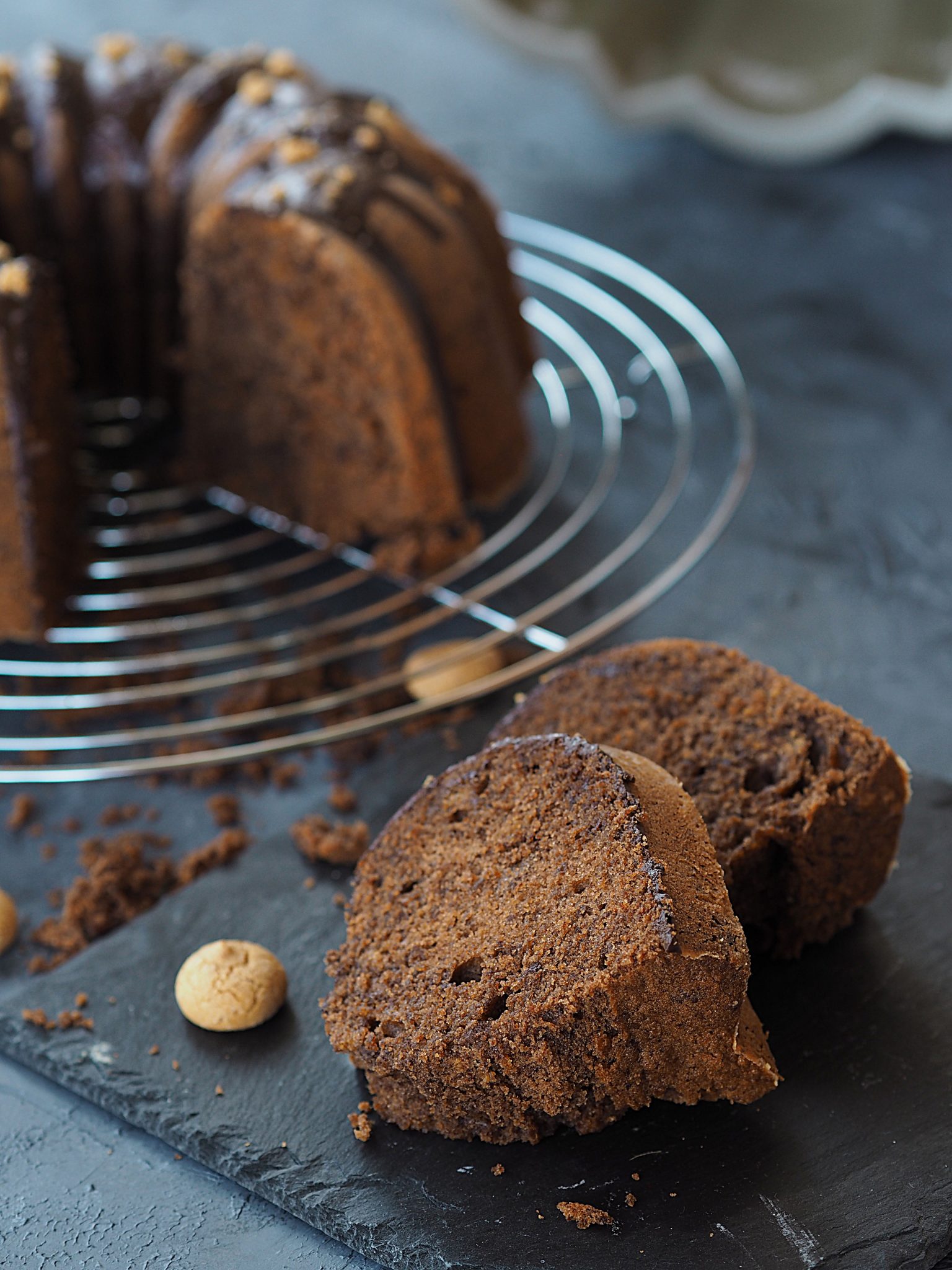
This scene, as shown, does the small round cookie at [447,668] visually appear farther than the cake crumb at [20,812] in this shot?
Yes

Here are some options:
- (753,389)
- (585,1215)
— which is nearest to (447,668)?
(585,1215)

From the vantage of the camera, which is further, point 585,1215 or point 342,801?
point 342,801

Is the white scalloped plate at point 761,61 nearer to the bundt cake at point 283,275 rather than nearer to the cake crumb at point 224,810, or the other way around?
the bundt cake at point 283,275

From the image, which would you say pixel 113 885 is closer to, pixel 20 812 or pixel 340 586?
pixel 20 812

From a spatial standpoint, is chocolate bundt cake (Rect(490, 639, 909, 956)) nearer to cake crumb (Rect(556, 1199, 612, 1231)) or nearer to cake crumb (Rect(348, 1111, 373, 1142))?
cake crumb (Rect(556, 1199, 612, 1231))

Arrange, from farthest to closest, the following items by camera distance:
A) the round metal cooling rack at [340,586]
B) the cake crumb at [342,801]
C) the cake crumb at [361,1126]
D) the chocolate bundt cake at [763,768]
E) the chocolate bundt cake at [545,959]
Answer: the round metal cooling rack at [340,586] < the cake crumb at [342,801] < the chocolate bundt cake at [763,768] < the cake crumb at [361,1126] < the chocolate bundt cake at [545,959]

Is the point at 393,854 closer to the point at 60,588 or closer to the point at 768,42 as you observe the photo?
the point at 60,588

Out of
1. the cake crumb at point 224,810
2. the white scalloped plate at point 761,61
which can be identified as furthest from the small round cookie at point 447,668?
the white scalloped plate at point 761,61
